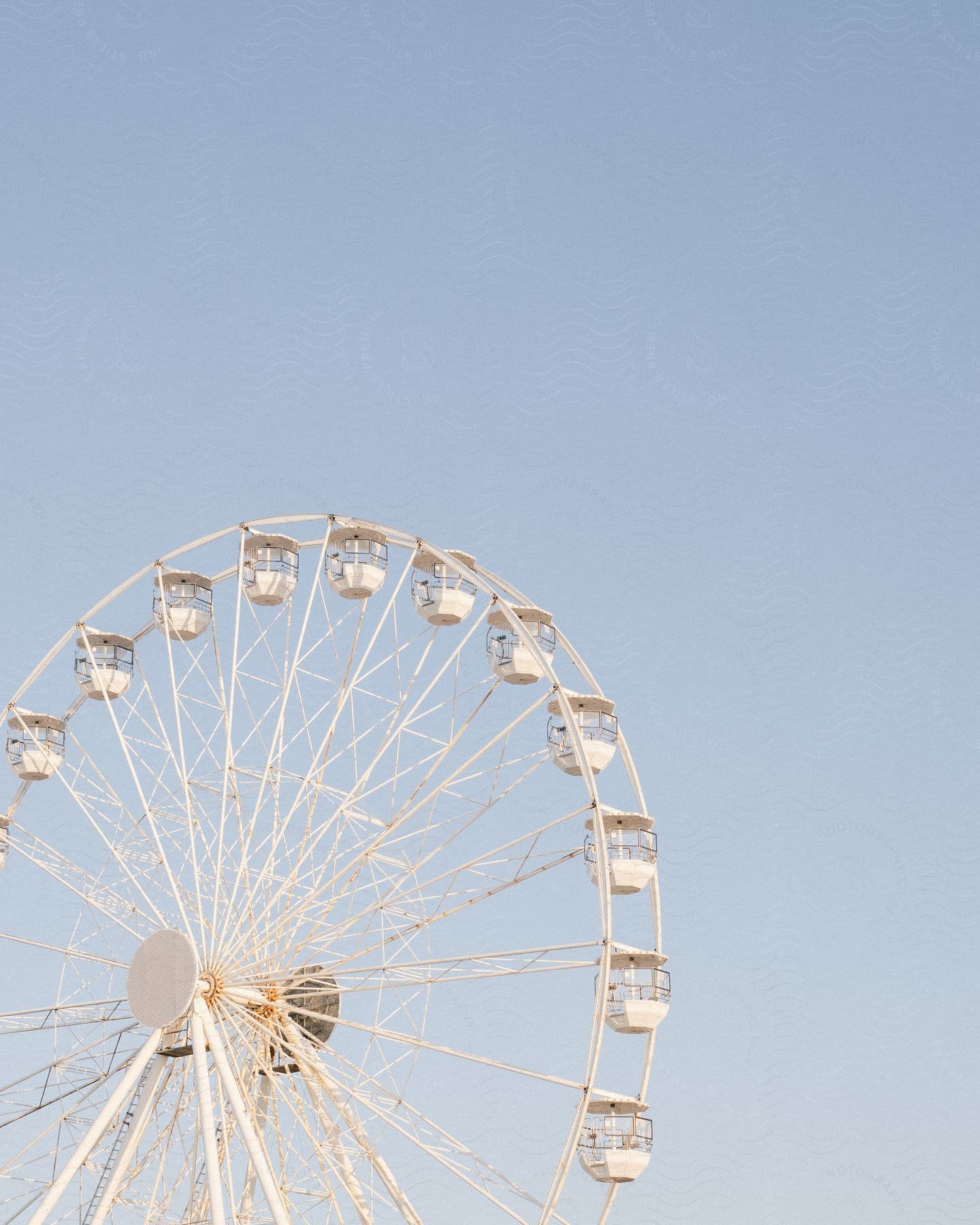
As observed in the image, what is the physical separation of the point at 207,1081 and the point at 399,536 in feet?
27.6

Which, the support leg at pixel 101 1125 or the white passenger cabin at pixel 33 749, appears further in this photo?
the white passenger cabin at pixel 33 749

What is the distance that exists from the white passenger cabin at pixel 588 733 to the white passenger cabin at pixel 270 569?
14.6 ft

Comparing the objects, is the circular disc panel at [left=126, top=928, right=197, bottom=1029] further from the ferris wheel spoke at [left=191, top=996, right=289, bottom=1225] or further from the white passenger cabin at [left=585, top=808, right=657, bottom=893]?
the white passenger cabin at [left=585, top=808, right=657, bottom=893]

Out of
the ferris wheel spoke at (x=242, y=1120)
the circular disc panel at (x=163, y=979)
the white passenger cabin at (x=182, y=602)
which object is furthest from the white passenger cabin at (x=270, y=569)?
the ferris wheel spoke at (x=242, y=1120)

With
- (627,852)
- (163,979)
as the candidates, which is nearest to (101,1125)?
(163,979)

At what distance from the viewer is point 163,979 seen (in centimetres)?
2741

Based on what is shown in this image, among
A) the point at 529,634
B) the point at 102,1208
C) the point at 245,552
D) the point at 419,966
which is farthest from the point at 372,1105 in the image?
the point at 245,552

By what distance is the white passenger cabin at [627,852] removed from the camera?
2859cm

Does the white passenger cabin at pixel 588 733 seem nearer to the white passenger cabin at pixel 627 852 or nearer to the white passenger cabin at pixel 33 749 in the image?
the white passenger cabin at pixel 627 852

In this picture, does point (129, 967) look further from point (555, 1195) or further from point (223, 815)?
point (555, 1195)

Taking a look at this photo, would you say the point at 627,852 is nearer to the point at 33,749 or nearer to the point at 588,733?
the point at 588,733

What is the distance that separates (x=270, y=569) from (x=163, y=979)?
22.8 feet

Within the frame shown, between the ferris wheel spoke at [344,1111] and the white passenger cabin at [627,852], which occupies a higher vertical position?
the white passenger cabin at [627,852]

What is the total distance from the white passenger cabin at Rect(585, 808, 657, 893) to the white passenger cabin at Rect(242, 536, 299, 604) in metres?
6.17
